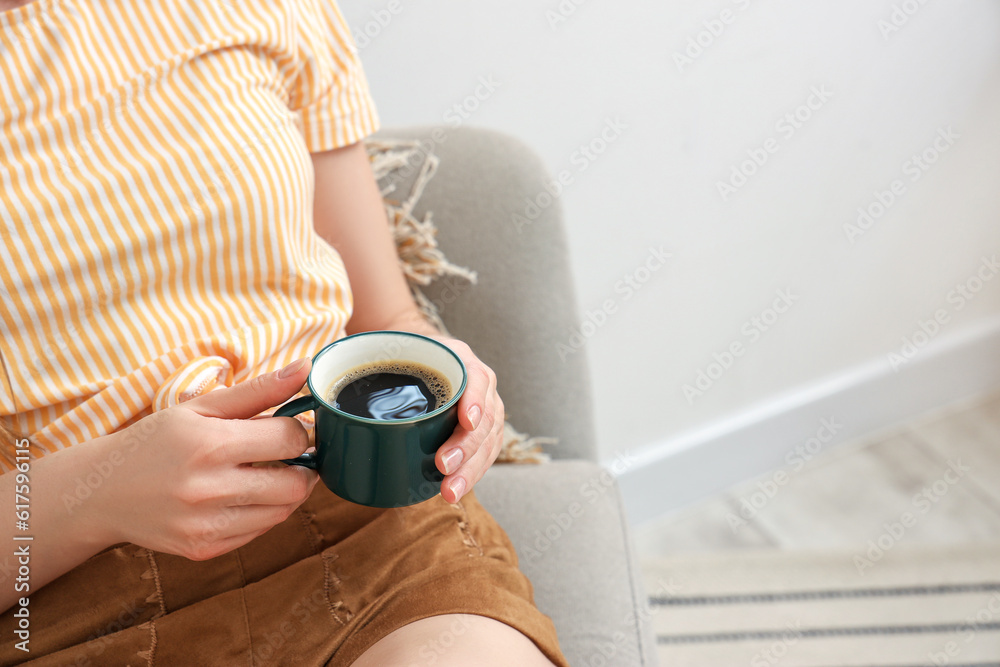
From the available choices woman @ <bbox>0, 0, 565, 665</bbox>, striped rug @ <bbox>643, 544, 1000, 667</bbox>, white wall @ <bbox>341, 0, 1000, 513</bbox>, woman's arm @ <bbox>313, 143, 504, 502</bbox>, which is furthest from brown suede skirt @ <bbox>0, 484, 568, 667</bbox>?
striped rug @ <bbox>643, 544, 1000, 667</bbox>

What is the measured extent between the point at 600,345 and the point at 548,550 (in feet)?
1.99

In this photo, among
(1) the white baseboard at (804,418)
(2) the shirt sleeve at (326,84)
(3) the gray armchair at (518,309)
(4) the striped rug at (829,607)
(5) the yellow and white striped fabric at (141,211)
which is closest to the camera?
(5) the yellow and white striped fabric at (141,211)

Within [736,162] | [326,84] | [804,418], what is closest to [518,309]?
[326,84]

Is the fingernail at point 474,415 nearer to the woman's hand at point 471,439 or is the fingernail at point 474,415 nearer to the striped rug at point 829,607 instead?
the woman's hand at point 471,439

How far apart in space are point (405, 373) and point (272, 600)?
8.2 inches

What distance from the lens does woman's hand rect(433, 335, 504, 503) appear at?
52 centimetres

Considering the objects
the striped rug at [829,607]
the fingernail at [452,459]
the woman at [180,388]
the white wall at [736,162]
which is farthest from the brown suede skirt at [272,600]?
the striped rug at [829,607]

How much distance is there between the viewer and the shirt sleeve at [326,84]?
0.73 m

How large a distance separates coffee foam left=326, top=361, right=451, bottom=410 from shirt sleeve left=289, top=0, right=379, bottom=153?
0.30 m

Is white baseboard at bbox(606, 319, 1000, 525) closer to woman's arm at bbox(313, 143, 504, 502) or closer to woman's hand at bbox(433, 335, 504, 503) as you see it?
woman's arm at bbox(313, 143, 504, 502)

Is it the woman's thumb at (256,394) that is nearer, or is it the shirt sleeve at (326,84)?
the woman's thumb at (256,394)

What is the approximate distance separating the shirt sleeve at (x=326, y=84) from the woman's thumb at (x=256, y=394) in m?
0.33

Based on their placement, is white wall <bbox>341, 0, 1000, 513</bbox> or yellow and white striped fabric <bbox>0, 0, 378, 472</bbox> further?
white wall <bbox>341, 0, 1000, 513</bbox>

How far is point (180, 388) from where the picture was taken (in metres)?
Answer: 0.60
